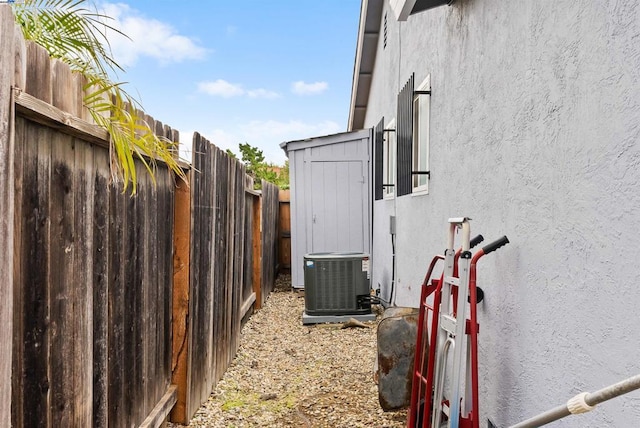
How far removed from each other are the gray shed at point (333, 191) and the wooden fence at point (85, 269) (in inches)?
196

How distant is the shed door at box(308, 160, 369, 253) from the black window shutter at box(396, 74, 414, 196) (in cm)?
260

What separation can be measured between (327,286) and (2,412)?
18.2ft

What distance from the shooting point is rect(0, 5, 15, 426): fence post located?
4.32ft

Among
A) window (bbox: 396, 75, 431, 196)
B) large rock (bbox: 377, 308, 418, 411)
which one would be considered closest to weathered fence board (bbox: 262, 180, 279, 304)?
window (bbox: 396, 75, 431, 196)

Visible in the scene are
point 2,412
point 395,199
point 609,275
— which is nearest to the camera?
point 2,412

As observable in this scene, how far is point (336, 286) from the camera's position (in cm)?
677

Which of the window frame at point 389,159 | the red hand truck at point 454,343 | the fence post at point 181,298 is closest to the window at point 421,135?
the window frame at point 389,159

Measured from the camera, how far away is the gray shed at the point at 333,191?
347 inches

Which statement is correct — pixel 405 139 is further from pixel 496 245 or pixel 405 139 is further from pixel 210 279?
pixel 496 245

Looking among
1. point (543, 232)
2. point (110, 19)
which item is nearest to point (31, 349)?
point (110, 19)

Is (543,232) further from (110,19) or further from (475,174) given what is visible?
(110,19)

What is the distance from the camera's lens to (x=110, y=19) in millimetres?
2123

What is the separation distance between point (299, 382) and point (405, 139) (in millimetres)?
2560

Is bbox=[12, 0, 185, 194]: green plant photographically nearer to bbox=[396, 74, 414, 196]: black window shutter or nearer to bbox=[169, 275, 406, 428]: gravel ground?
bbox=[169, 275, 406, 428]: gravel ground
